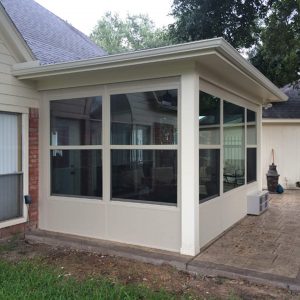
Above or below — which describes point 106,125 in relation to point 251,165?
above

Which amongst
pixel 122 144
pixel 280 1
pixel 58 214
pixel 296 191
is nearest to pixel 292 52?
pixel 280 1

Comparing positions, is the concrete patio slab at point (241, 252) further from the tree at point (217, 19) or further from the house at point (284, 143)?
the tree at point (217, 19)

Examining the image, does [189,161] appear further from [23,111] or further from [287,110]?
[287,110]

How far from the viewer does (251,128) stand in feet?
28.1

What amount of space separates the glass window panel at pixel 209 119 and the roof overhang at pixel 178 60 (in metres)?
0.42

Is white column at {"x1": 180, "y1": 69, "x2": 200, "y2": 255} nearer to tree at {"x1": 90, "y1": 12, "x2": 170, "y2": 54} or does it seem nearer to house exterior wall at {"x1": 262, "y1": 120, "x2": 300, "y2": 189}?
house exterior wall at {"x1": 262, "y1": 120, "x2": 300, "y2": 189}

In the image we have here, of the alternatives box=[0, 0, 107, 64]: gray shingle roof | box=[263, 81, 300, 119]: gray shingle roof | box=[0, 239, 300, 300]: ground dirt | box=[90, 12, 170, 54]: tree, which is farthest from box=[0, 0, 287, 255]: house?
box=[90, 12, 170, 54]: tree

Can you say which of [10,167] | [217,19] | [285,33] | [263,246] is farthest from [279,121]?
[10,167]

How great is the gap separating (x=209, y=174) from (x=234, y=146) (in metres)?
1.58

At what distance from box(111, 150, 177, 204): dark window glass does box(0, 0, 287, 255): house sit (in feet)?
0.05

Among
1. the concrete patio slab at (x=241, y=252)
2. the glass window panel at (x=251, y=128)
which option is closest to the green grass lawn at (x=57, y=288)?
the concrete patio slab at (x=241, y=252)

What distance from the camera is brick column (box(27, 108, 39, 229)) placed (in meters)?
6.43

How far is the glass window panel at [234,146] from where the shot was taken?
6.68m

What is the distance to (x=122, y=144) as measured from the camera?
18.5ft
